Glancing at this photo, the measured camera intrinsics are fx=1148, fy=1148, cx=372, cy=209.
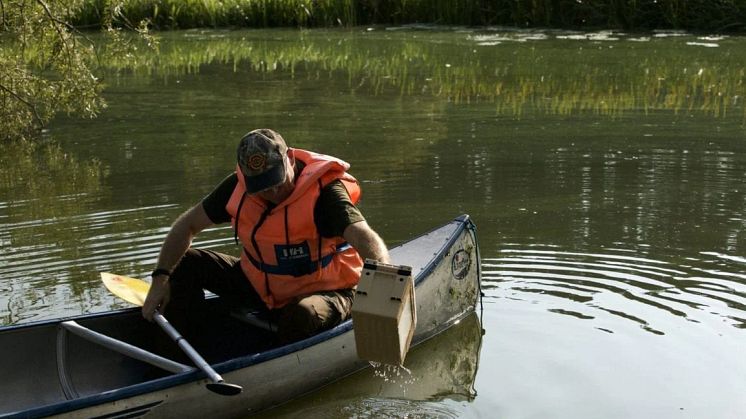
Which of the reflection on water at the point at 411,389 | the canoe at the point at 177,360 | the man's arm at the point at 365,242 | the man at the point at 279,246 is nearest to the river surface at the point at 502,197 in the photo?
the reflection on water at the point at 411,389

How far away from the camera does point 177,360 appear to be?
17.5ft

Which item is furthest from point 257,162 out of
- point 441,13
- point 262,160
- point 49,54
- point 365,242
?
point 441,13

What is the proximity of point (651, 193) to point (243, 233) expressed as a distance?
13.6ft

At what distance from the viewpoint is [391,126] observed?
11.5 m

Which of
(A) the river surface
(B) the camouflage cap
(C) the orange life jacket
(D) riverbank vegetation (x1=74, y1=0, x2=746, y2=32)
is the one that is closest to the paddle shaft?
(C) the orange life jacket

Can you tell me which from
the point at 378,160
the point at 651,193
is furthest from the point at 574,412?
the point at 378,160

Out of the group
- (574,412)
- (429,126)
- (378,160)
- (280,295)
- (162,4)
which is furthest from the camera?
(162,4)

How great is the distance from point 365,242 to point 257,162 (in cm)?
56

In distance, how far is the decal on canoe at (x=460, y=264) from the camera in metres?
5.90

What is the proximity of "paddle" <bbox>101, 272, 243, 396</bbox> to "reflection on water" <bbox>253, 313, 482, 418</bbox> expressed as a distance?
0.51 m

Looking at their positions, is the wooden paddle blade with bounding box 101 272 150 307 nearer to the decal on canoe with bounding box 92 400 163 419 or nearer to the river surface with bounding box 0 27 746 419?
the river surface with bounding box 0 27 746 419

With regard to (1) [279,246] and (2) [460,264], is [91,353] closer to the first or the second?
(1) [279,246]

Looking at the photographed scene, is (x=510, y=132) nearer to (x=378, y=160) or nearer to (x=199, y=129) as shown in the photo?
(x=378, y=160)

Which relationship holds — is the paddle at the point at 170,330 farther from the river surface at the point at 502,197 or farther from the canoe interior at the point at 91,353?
the river surface at the point at 502,197
